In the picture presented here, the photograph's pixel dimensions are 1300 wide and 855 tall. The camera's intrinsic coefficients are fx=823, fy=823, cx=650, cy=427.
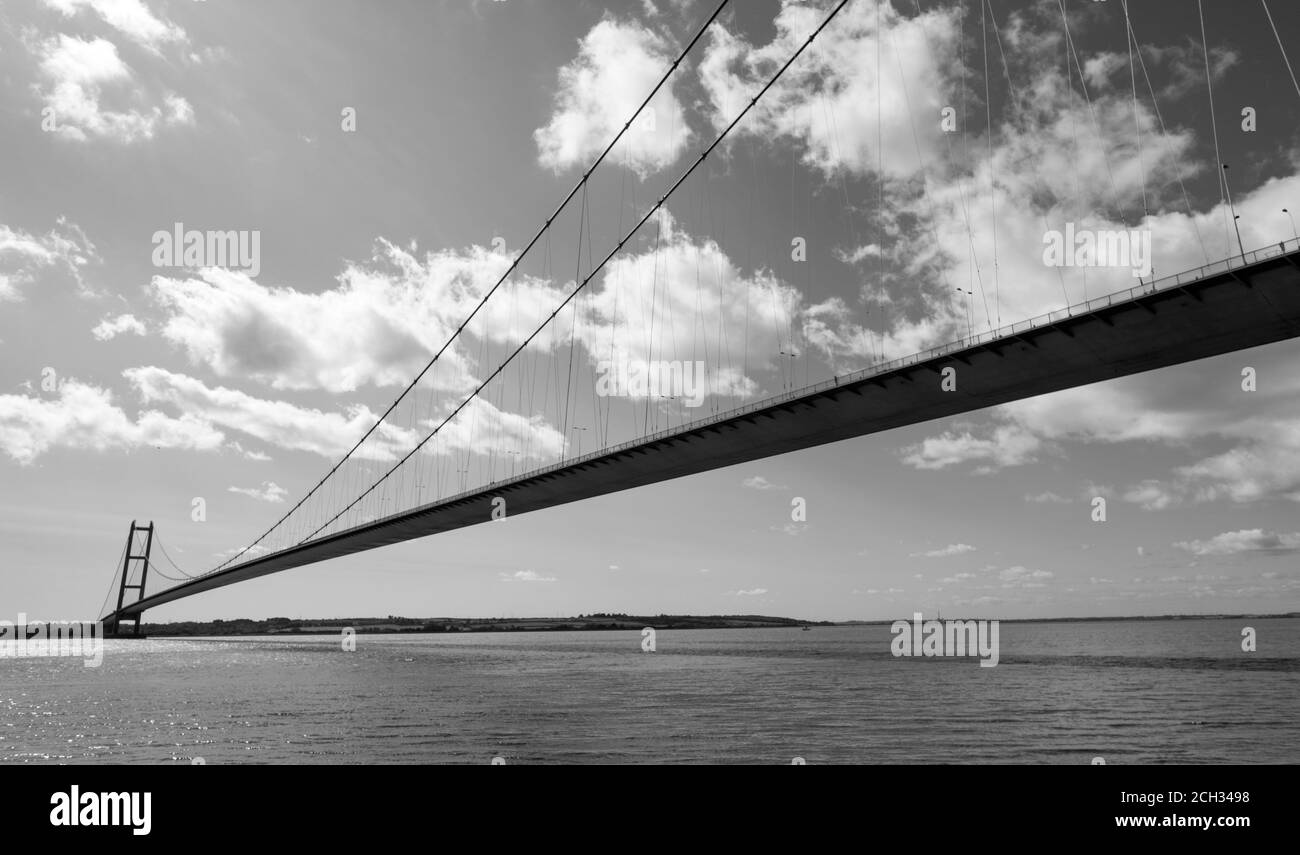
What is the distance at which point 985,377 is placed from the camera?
1603 inches

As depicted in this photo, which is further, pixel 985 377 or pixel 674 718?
pixel 985 377

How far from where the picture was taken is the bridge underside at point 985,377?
109 feet

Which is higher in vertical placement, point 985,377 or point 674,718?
point 985,377

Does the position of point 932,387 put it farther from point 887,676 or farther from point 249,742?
point 249,742

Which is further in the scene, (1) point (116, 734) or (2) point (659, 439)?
(2) point (659, 439)

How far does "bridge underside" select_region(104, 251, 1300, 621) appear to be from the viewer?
33094 millimetres

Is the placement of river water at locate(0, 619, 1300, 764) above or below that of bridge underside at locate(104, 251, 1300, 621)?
below
